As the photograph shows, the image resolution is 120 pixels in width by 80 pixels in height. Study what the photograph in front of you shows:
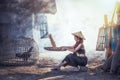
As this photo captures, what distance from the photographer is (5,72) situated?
9.98m

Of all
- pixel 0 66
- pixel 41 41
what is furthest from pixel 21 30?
pixel 0 66

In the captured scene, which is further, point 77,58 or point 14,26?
point 14,26

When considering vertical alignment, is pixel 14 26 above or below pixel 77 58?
above

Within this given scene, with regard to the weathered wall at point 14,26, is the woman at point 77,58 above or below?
below

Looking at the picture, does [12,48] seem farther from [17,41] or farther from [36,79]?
[36,79]

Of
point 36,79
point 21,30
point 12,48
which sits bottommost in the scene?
point 36,79

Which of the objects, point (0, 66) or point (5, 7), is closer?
point (0, 66)

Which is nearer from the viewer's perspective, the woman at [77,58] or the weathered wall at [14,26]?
the woman at [77,58]

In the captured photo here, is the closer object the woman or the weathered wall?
the woman

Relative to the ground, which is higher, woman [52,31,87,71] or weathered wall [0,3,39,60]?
weathered wall [0,3,39,60]

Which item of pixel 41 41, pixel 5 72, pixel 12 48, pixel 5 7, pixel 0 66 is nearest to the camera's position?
pixel 5 72

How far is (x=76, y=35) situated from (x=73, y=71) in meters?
1.31

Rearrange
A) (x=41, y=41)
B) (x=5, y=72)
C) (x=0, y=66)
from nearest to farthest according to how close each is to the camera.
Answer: (x=5, y=72), (x=0, y=66), (x=41, y=41)

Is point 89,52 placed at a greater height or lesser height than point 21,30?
lesser
